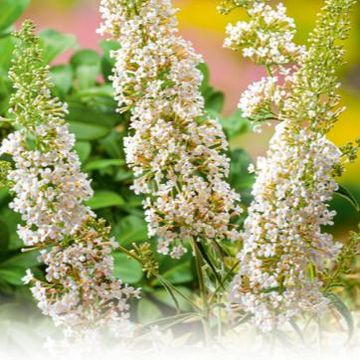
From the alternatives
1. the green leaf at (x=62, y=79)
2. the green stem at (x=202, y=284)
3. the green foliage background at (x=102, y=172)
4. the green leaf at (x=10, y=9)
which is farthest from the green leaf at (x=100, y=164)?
the green stem at (x=202, y=284)

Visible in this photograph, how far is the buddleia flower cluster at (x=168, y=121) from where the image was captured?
591 mm

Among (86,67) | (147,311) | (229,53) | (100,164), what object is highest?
(229,53)

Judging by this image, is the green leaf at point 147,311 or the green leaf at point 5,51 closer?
the green leaf at point 147,311

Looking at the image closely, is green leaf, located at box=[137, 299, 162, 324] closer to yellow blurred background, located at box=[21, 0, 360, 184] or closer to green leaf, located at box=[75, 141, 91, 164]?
green leaf, located at box=[75, 141, 91, 164]

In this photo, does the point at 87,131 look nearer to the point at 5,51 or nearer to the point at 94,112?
the point at 94,112

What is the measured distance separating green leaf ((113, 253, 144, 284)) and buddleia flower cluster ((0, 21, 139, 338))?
1.82ft

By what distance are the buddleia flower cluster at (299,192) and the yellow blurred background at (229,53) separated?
1224 millimetres

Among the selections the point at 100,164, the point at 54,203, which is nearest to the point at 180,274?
the point at 100,164

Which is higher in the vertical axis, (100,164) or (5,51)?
(5,51)

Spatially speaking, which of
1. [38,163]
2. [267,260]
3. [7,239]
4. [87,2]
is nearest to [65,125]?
[38,163]

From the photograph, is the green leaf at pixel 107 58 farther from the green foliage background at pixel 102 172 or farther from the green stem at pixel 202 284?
the green stem at pixel 202 284

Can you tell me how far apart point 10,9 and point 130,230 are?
420 mm

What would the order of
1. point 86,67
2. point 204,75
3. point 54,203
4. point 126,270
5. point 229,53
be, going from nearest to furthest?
point 54,203 < point 126,270 < point 204,75 < point 86,67 < point 229,53

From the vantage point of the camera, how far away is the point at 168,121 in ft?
1.96
